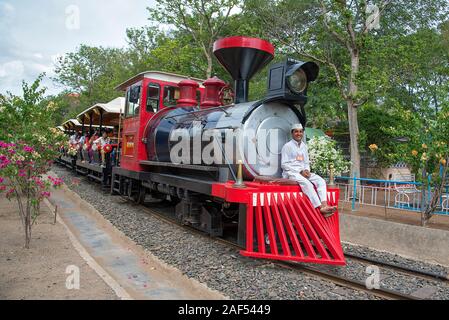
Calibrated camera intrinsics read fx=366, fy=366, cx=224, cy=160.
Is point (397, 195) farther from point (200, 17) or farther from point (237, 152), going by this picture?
point (200, 17)

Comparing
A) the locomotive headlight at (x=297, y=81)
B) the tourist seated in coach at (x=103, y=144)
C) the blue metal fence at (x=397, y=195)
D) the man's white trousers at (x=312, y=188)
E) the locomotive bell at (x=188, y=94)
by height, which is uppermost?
the locomotive bell at (x=188, y=94)

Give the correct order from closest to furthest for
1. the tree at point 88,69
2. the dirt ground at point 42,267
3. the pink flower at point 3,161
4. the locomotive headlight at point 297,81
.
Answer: the dirt ground at point 42,267, the pink flower at point 3,161, the locomotive headlight at point 297,81, the tree at point 88,69

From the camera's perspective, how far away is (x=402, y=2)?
1468 centimetres

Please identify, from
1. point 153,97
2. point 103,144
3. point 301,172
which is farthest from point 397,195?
point 103,144

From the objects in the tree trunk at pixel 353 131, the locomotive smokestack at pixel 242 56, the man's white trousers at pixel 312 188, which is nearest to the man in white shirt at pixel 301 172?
the man's white trousers at pixel 312 188

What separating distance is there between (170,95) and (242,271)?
544 cm

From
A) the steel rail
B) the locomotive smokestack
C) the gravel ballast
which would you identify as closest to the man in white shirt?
the steel rail

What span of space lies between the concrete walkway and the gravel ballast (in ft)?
0.44

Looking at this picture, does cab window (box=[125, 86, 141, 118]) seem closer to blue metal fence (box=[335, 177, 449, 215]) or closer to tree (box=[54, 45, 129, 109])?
blue metal fence (box=[335, 177, 449, 215])

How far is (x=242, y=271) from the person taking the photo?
470 cm

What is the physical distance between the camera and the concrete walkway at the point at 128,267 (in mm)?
4156

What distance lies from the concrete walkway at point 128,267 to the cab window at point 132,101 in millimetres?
2675

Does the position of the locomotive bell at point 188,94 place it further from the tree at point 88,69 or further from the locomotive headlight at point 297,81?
the tree at point 88,69
